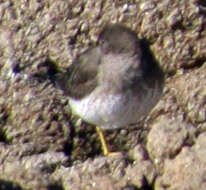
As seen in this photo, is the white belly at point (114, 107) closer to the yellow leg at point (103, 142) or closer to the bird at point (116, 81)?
the bird at point (116, 81)

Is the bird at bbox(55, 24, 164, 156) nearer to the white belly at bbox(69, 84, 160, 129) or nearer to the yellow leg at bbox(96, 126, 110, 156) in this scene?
the white belly at bbox(69, 84, 160, 129)

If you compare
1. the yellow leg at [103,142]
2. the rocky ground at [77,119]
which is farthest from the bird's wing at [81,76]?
the yellow leg at [103,142]

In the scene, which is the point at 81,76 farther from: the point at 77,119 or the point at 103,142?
the point at 103,142

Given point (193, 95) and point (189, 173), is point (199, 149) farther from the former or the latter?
point (193, 95)

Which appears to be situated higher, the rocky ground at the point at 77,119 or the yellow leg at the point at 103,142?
the rocky ground at the point at 77,119

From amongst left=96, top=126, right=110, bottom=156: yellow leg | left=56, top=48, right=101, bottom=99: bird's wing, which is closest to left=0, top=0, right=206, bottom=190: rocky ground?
left=96, top=126, right=110, bottom=156: yellow leg

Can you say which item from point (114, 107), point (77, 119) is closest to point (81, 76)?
point (77, 119)

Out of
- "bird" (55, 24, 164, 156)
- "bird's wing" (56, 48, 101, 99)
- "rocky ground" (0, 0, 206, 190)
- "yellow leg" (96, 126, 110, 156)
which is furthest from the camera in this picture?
"yellow leg" (96, 126, 110, 156)
